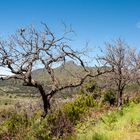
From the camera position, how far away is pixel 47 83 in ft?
60.4

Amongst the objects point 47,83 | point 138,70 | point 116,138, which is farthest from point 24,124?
point 138,70

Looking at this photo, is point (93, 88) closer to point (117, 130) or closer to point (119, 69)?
point (119, 69)

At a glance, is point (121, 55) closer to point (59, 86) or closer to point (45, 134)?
point (59, 86)

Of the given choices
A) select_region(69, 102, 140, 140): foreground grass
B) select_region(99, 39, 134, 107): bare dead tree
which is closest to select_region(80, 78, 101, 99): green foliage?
select_region(99, 39, 134, 107): bare dead tree

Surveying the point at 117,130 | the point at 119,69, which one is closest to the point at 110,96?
the point at 119,69

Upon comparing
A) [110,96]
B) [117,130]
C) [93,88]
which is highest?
[93,88]

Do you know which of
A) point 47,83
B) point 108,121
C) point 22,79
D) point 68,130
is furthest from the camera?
point 47,83

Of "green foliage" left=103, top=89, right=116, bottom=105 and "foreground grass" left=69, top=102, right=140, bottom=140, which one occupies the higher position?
"green foliage" left=103, top=89, right=116, bottom=105

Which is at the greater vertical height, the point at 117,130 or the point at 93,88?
the point at 93,88

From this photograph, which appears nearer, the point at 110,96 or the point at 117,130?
the point at 117,130

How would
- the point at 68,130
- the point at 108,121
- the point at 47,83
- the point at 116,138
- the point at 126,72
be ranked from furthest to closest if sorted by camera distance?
the point at 126,72 → the point at 47,83 → the point at 68,130 → the point at 108,121 → the point at 116,138

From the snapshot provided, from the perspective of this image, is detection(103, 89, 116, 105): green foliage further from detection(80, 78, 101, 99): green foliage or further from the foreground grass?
the foreground grass

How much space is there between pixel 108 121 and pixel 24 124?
4.59 metres

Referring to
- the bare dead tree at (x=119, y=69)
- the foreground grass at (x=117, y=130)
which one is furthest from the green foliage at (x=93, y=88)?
the foreground grass at (x=117, y=130)
